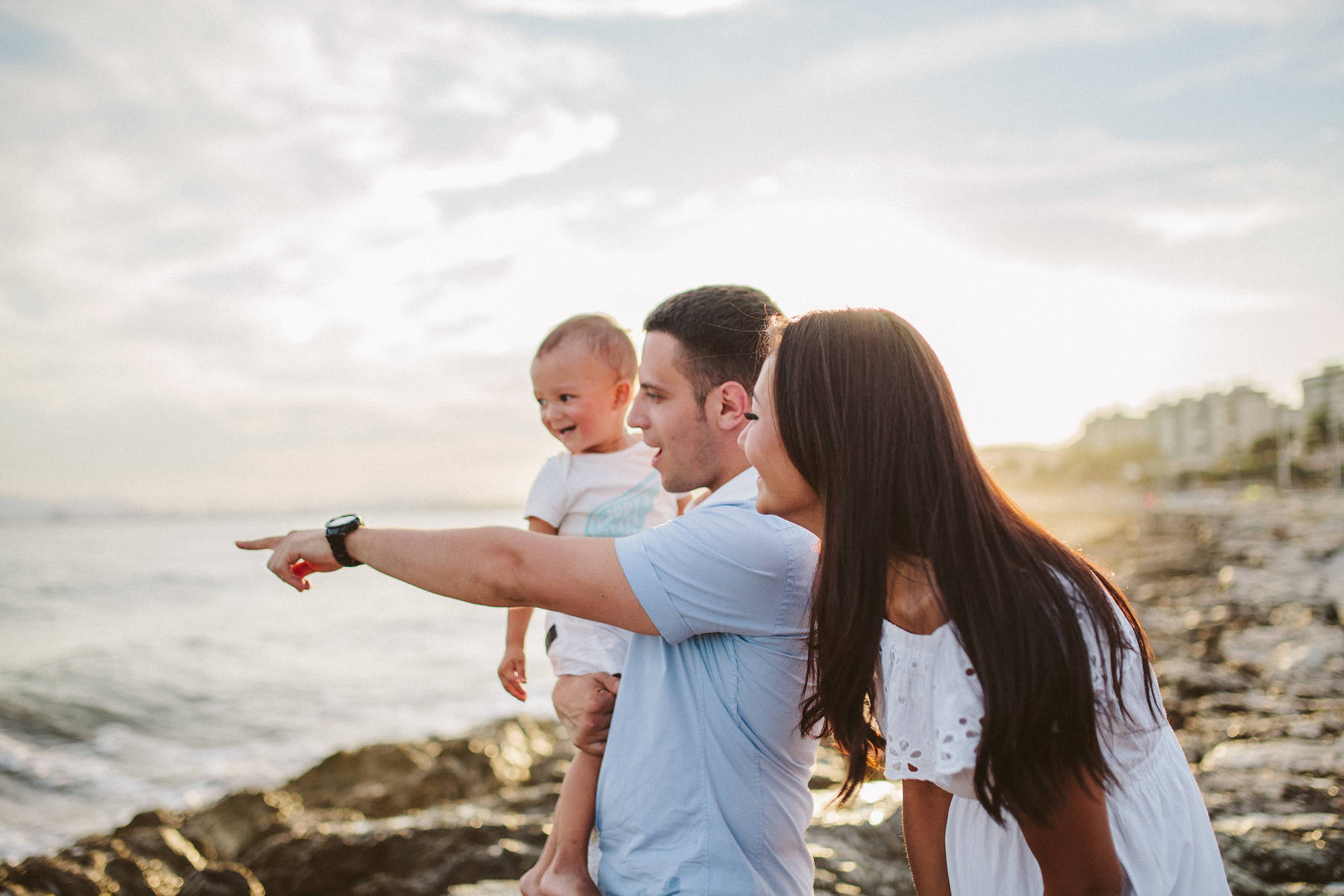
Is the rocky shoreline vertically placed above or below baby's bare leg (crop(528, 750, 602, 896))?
below

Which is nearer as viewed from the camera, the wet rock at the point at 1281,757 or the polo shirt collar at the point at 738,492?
the polo shirt collar at the point at 738,492

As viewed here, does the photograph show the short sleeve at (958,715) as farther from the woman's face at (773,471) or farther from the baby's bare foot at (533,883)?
the baby's bare foot at (533,883)

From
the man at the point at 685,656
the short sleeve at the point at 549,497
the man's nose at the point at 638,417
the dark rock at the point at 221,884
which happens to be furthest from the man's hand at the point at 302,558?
the dark rock at the point at 221,884

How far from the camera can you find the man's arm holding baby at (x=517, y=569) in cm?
175

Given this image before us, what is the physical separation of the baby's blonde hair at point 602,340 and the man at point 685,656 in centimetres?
127

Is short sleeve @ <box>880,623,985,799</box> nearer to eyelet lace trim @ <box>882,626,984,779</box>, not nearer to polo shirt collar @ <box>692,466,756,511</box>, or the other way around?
eyelet lace trim @ <box>882,626,984,779</box>

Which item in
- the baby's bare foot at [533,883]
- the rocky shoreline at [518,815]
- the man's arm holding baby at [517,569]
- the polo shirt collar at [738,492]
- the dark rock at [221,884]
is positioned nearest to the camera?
the man's arm holding baby at [517,569]

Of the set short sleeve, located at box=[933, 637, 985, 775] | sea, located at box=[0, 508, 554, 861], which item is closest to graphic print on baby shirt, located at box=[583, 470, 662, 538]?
short sleeve, located at box=[933, 637, 985, 775]

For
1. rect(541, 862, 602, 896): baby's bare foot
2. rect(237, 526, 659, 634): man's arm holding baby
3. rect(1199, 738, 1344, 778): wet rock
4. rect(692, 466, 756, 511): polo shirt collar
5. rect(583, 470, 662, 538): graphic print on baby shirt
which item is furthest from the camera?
rect(1199, 738, 1344, 778): wet rock

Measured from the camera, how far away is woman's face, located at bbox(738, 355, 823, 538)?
1783 millimetres

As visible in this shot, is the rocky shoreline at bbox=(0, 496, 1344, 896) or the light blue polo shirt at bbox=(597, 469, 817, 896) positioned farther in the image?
the rocky shoreline at bbox=(0, 496, 1344, 896)

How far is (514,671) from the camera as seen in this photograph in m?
2.99

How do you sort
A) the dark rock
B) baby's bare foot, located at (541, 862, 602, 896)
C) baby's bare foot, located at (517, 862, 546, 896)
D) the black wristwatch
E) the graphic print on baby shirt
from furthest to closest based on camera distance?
the dark rock < the graphic print on baby shirt < baby's bare foot, located at (517, 862, 546, 896) < baby's bare foot, located at (541, 862, 602, 896) < the black wristwatch

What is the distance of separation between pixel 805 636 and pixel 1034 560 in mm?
551
